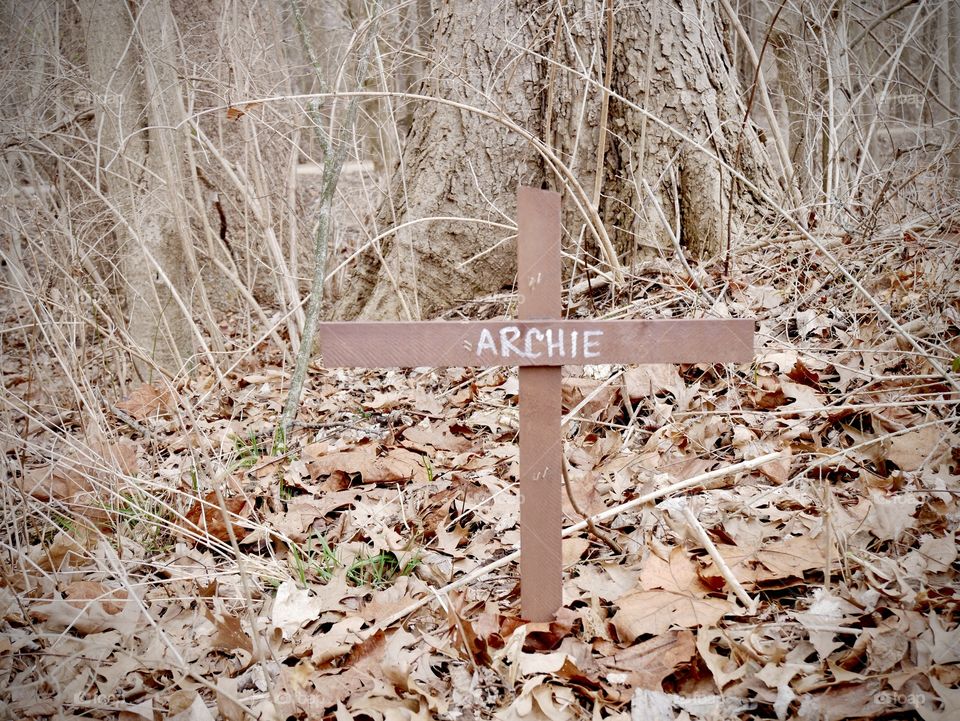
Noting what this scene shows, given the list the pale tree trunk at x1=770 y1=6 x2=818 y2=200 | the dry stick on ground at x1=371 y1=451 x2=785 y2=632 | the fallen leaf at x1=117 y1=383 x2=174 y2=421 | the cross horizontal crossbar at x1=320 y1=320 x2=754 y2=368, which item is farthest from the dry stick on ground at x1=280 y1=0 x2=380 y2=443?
the pale tree trunk at x1=770 y1=6 x2=818 y2=200

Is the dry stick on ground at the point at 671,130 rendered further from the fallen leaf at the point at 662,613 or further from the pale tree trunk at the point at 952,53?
the pale tree trunk at the point at 952,53

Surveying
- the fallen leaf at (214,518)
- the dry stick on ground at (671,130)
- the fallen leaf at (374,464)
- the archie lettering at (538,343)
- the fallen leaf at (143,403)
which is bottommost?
the fallen leaf at (214,518)

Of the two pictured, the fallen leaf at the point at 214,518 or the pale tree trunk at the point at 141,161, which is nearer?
the fallen leaf at the point at 214,518

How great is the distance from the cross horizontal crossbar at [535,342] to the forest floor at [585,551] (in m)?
0.60

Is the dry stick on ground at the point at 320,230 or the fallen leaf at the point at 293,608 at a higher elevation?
the dry stick on ground at the point at 320,230

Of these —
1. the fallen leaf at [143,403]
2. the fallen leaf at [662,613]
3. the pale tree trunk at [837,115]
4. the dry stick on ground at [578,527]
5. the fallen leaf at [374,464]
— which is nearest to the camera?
the fallen leaf at [662,613]

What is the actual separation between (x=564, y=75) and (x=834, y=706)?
356 centimetres

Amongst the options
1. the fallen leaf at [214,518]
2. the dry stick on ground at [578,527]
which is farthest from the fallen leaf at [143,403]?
the dry stick on ground at [578,527]

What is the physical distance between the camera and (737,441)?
104 inches

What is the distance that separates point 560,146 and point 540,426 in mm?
2856

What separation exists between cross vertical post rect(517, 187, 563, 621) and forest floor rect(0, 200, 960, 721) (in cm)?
13

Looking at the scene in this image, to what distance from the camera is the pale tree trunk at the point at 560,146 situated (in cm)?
396

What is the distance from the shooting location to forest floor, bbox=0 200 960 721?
1806 mm

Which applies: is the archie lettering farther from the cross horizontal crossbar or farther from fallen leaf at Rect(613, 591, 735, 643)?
fallen leaf at Rect(613, 591, 735, 643)
